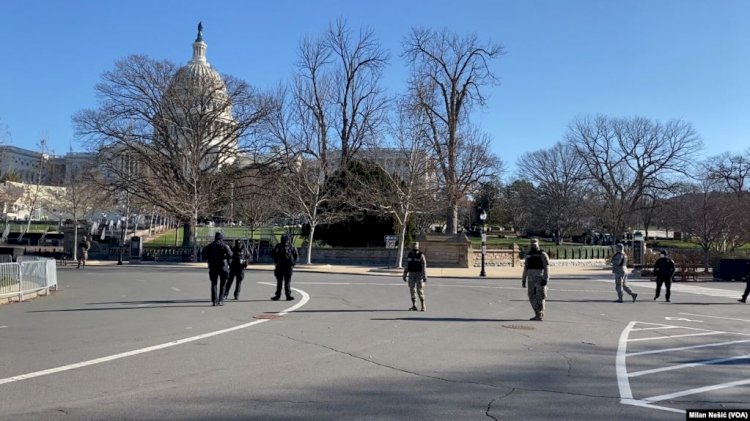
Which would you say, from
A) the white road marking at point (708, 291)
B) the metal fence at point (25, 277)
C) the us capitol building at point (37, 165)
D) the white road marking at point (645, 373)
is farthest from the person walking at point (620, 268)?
the us capitol building at point (37, 165)

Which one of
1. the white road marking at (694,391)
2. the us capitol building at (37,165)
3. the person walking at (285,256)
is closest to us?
the white road marking at (694,391)

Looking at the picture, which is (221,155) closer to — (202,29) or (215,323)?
(215,323)

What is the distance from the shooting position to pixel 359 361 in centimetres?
931

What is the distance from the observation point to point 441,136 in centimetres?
4347

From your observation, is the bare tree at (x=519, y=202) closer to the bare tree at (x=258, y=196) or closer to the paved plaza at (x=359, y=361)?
the bare tree at (x=258, y=196)

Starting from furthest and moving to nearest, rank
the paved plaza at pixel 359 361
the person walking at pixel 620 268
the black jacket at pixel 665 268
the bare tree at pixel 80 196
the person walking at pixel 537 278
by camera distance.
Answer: the bare tree at pixel 80 196 → the black jacket at pixel 665 268 → the person walking at pixel 620 268 → the person walking at pixel 537 278 → the paved plaza at pixel 359 361

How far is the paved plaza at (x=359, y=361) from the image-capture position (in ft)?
22.3

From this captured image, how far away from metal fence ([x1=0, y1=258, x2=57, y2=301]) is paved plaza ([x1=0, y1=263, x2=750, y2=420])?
0.81 meters

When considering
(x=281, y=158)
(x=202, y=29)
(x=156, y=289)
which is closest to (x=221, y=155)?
(x=281, y=158)

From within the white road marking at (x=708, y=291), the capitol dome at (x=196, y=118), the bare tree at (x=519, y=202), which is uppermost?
the capitol dome at (x=196, y=118)

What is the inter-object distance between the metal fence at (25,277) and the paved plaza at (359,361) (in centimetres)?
81

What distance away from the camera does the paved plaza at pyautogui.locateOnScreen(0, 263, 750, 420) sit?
22.3 ft

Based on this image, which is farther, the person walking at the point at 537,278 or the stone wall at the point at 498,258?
the stone wall at the point at 498,258

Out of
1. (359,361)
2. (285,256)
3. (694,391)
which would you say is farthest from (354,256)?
(694,391)
